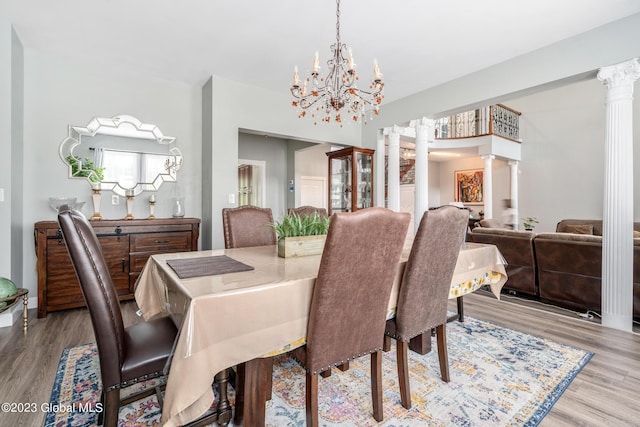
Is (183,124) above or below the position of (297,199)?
above

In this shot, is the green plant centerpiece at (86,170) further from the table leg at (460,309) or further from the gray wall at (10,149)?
the table leg at (460,309)

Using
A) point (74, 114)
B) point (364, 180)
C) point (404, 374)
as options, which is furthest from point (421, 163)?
point (74, 114)

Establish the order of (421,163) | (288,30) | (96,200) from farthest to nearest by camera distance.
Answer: (421,163) → (96,200) → (288,30)

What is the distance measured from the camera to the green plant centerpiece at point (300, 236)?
1.96 m

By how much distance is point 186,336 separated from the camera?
3.52 feet

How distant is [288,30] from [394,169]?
2749 millimetres

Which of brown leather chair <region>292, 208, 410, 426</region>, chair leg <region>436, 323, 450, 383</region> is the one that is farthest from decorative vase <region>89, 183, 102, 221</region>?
chair leg <region>436, 323, 450, 383</region>

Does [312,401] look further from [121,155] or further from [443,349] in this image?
[121,155]

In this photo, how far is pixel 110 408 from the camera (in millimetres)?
1196

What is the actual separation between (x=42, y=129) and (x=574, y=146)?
989cm

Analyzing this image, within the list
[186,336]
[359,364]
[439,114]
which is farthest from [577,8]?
[186,336]

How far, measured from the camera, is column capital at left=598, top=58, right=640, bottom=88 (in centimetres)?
266

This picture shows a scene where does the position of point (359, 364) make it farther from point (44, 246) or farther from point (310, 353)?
point (44, 246)

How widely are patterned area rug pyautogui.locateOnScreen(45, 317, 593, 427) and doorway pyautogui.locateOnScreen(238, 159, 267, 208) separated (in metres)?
4.28
